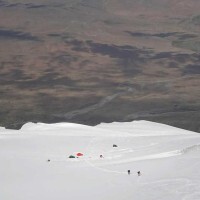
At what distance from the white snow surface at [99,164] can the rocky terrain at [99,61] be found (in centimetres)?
500

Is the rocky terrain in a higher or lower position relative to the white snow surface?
lower

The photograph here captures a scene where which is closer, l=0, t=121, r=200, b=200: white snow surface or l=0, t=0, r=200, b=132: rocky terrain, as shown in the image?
l=0, t=121, r=200, b=200: white snow surface

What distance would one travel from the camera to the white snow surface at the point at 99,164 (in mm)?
14641

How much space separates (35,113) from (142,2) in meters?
50.1

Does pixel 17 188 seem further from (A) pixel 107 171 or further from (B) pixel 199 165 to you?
(B) pixel 199 165

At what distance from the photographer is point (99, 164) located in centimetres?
1839

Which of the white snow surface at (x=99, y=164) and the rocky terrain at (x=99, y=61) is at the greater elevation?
the white snow surface at (x=99, y=164)

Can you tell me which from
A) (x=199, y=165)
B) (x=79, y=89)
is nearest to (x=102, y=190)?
(x=199, y=165)

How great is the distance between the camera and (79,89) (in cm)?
3847

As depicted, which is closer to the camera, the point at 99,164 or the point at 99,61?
the point at 99,164

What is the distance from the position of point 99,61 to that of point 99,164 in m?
32.1

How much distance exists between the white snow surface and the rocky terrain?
16.4ft

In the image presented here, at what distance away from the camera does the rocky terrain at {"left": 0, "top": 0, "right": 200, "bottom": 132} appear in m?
32.3

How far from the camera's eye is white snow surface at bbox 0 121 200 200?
14641mm
